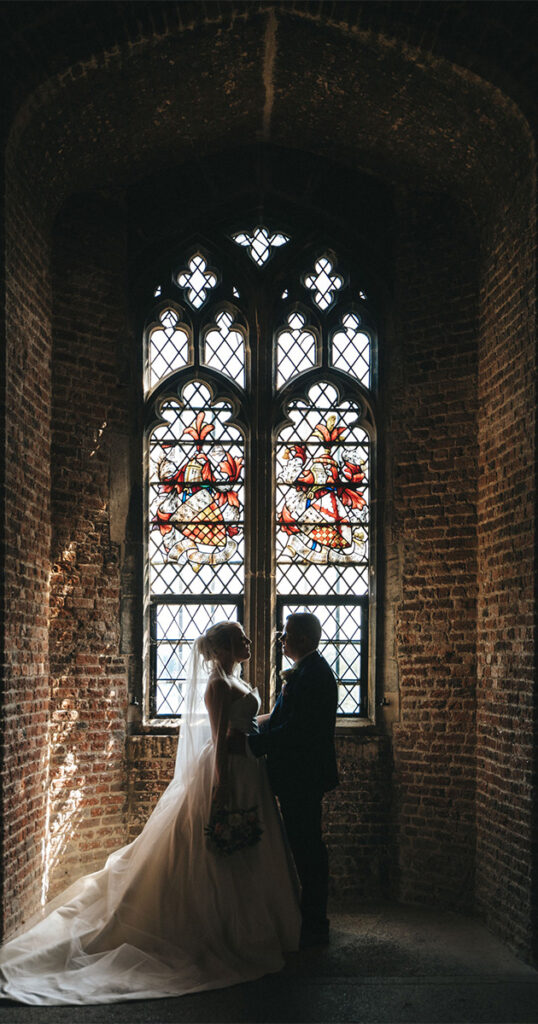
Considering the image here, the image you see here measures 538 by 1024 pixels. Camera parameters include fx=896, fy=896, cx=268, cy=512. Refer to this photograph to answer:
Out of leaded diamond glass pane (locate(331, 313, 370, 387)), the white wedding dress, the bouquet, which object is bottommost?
the white wedding dress

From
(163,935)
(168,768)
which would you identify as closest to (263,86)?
(168,768)

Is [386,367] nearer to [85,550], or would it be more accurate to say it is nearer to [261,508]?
[261,508]

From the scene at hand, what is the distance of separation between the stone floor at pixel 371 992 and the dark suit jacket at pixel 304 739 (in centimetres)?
95

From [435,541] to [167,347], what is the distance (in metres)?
2.54

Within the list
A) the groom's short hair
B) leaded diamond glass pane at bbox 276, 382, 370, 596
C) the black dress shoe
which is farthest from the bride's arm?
leaded diamond glass pane at bbox 276, 382, 370, 596

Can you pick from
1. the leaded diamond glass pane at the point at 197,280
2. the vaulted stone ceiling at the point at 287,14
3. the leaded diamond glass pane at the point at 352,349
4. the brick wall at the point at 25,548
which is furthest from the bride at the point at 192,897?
the vaulted stone ceiling at the point at 287,14

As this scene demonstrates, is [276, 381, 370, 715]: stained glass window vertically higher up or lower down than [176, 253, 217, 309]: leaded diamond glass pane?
lower down

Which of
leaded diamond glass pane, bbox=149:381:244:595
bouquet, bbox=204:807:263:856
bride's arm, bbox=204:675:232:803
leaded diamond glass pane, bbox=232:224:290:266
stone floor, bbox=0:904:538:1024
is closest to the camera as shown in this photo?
stone floor, bbox=0:904:538:1024

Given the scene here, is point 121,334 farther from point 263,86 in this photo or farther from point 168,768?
point 168,768

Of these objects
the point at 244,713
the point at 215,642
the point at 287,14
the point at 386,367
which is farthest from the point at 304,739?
the point at 287,14

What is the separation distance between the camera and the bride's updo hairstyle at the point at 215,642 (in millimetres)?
5418

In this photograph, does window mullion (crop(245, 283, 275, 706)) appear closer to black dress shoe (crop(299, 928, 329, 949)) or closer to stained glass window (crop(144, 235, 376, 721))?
stained glass window (crop(144, 235, 376, 721))

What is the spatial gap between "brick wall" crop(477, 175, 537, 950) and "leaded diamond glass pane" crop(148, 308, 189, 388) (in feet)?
7.49

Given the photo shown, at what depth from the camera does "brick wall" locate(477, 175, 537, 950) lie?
5324 millimetres
